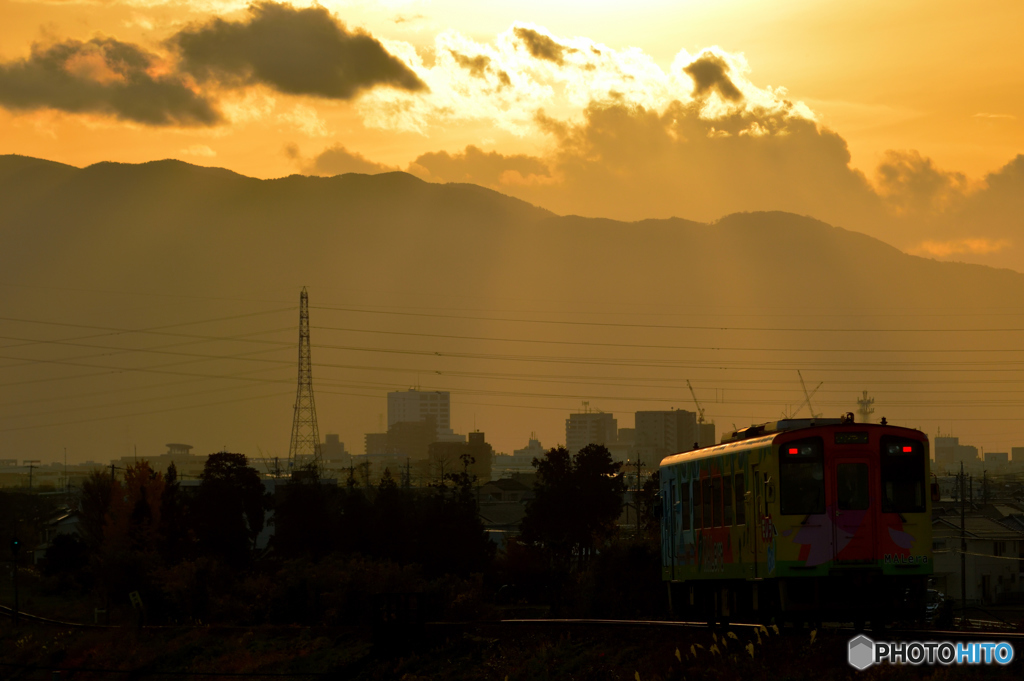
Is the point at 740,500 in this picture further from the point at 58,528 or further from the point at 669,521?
the point at 58,528

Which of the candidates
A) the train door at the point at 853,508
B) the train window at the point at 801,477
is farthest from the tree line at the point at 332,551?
the train door at the point at 853,508

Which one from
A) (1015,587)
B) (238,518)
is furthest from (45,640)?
(1015,587)

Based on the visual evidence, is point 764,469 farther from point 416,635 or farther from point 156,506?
point 156,506

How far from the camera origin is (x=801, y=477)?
1098 inches

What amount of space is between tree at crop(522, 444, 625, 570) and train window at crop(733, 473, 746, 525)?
60.1 m


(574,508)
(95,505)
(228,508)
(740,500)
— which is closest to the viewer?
(740,500)

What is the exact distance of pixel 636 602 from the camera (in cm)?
5178

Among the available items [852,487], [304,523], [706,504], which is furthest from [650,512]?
[852,487]

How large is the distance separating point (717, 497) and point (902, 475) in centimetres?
516

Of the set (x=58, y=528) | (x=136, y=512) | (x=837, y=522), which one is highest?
(x=837, y=522)

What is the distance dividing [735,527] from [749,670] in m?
6.14

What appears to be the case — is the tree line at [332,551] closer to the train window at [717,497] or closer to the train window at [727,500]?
the train window at [717,497]

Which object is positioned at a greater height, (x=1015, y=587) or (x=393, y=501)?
(x=393, y=501)

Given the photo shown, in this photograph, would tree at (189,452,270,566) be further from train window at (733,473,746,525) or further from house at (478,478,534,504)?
house at (478,478,534,504)
